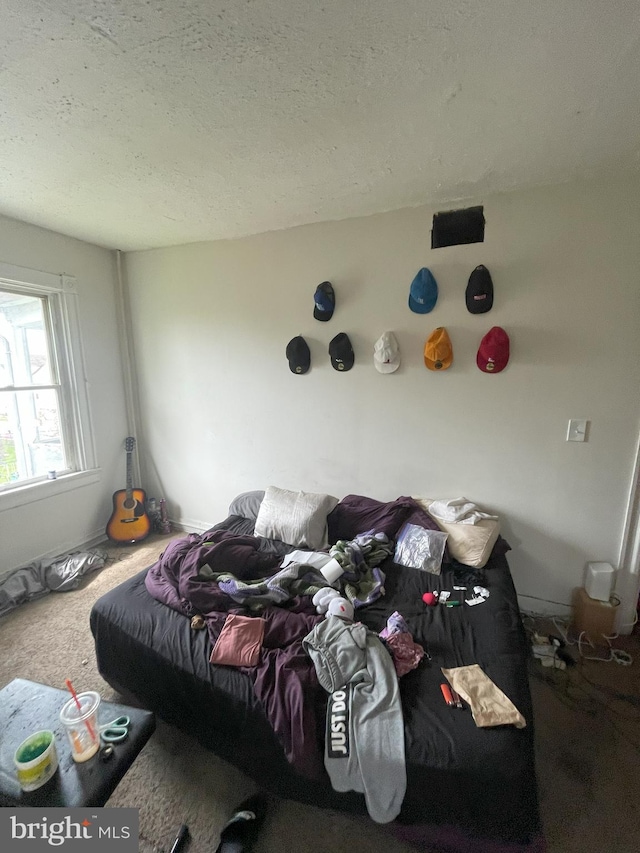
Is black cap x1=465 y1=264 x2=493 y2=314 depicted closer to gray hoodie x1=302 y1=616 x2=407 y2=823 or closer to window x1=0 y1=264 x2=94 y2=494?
gray hoodie x1=302 y1=616 x2=407 y2=823

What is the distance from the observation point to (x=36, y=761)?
0.89m

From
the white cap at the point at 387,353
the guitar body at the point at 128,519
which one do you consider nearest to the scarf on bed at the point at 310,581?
the white cap at the point at 387,353

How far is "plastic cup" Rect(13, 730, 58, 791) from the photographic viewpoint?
2.87ft

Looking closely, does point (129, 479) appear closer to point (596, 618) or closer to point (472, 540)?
point (472, 540)

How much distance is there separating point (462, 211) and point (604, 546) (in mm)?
2056

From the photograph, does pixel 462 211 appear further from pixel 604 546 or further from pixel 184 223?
pixel 604 546

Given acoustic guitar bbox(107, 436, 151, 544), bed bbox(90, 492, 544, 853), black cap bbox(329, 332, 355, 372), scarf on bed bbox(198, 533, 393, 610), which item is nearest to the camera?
bed bbox(90, 492, 544, 853)

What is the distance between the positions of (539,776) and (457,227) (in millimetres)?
2538

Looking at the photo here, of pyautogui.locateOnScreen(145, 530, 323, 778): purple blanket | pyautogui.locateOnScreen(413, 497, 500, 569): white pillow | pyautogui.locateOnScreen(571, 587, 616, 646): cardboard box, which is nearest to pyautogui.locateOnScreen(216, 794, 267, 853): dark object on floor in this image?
pyautogui.locateOnScreen(145, 530, 323, 778): purple blanket

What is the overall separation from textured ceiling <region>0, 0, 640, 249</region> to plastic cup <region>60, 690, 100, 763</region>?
1.93 meters

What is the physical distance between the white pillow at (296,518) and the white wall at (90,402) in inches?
63.8

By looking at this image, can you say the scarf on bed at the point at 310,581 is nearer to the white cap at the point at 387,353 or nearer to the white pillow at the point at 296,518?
the white pillow at the point at 296,518

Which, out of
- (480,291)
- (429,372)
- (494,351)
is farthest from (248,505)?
(480,291)

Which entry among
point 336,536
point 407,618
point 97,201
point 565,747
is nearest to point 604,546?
point 565,747
